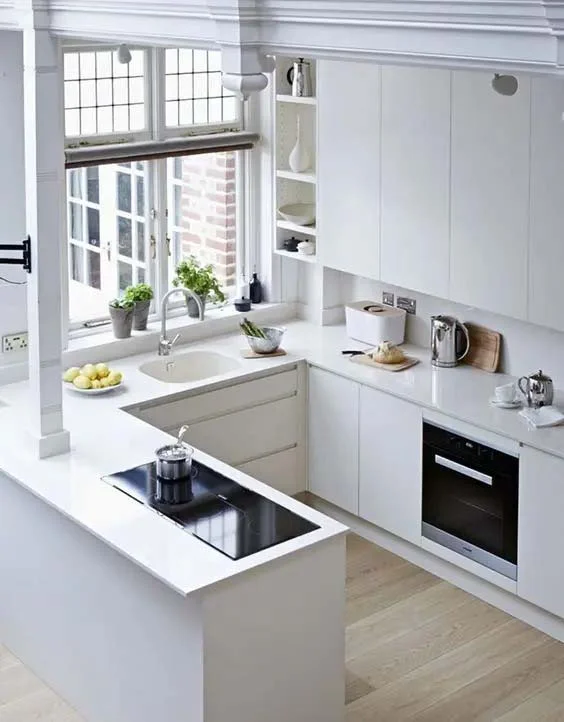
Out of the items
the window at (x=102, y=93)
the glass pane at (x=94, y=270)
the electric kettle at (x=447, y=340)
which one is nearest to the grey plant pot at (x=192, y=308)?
the glass pane at (x=94, y=270)

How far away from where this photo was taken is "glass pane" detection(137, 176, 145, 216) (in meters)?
6.10

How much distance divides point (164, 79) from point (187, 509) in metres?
2.51

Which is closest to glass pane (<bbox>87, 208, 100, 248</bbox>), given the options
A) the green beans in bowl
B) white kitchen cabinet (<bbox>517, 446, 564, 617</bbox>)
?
the green beans in bowl

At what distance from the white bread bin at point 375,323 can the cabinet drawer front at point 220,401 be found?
45 cm

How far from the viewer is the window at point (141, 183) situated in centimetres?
582

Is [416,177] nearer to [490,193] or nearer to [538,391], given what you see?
[490,193]

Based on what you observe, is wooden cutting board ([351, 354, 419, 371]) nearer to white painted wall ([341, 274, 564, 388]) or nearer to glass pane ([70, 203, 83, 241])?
white painted wall ([341, 274, 564, 388])

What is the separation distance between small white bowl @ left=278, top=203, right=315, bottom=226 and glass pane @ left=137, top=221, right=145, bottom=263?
2.35ft

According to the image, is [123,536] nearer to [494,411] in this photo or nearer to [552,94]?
[494,411]

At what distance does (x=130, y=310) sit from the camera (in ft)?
19.7

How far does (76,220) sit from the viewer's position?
5934mm

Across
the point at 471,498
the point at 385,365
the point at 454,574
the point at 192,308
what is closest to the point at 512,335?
the point at 385,365

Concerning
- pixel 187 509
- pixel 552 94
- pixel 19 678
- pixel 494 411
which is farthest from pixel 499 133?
pixel 19 678

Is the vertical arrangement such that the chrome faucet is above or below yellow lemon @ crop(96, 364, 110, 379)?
above
